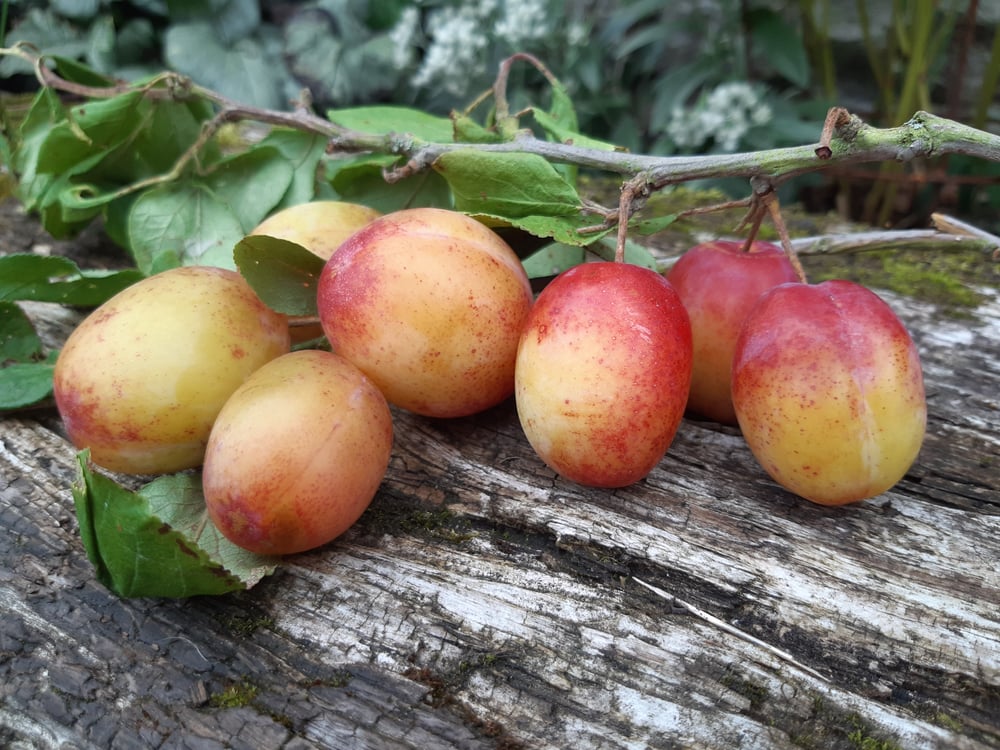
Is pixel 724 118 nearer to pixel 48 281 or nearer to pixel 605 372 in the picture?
pixel 605 372

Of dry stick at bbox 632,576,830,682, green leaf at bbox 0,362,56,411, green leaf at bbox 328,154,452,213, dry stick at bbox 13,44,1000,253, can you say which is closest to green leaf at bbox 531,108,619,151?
dry stick at bbox 13,44,1000,253

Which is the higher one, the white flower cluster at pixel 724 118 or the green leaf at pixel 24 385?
the white flower cluster at pixel 724 118

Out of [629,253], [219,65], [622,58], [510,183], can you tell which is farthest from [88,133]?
[622,58]

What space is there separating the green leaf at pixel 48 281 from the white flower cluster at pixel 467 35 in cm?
119

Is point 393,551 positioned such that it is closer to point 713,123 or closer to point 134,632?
point 134,632

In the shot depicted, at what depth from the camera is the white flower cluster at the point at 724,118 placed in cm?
180

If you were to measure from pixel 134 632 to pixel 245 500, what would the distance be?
153 millimetres

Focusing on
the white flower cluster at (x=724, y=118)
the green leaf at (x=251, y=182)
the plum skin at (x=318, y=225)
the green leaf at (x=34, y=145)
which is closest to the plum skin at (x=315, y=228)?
the plum skin at (x=318, y=225)

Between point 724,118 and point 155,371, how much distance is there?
1414mm

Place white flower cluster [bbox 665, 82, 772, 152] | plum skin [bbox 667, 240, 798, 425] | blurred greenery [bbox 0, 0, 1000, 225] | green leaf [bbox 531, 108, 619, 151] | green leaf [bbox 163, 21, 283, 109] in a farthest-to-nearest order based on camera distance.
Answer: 1. green leaf [bbox 163, 21, 283, 109]
2. blurred greenery [bbox 0, 0, 1000, 225]
3. white flower cluster [bbox 665, 82, 772, 152]
4. green leaf [bbox 531, 108, 619, 151]
5. plum skin [bbox 667, 240, 798, 425]

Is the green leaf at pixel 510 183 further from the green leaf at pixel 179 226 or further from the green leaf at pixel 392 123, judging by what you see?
the green leaf at pixel 179 226

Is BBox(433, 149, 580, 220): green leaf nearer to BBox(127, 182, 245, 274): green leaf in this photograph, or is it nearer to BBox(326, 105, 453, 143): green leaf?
BBox(326, 105, 453, 143): green leaf

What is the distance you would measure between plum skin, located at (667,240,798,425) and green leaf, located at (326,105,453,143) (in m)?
0.41

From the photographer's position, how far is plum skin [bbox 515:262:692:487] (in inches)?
29.1
